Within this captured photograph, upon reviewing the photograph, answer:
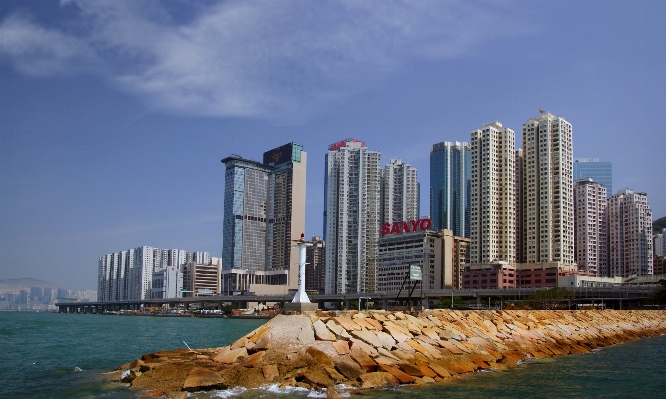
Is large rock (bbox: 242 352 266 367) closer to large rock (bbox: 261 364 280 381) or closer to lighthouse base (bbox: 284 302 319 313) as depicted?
large rock (bbox: 261 364 280 381)

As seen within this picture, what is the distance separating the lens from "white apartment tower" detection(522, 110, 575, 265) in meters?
125

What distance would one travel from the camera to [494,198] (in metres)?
129

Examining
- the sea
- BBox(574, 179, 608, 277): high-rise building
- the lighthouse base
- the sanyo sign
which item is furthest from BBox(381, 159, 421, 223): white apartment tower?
the lighthouse base

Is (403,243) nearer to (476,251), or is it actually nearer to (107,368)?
(476,251)

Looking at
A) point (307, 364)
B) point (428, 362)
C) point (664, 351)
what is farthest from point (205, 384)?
point (664, 351)

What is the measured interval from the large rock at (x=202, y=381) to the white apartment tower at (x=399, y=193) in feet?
525

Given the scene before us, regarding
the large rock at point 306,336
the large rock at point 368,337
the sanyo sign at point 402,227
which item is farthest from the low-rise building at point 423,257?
the large rock at point 306,336

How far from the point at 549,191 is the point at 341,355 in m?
110

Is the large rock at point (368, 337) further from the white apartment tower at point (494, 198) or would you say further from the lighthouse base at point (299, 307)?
the white apartment tower at point (494, 198)

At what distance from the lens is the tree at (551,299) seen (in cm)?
9200

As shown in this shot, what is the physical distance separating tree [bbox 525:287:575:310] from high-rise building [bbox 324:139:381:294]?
74.0 meters

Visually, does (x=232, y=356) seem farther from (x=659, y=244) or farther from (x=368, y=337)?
(x=659, y=244)

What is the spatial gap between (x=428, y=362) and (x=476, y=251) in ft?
354

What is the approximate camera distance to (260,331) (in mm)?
28234
